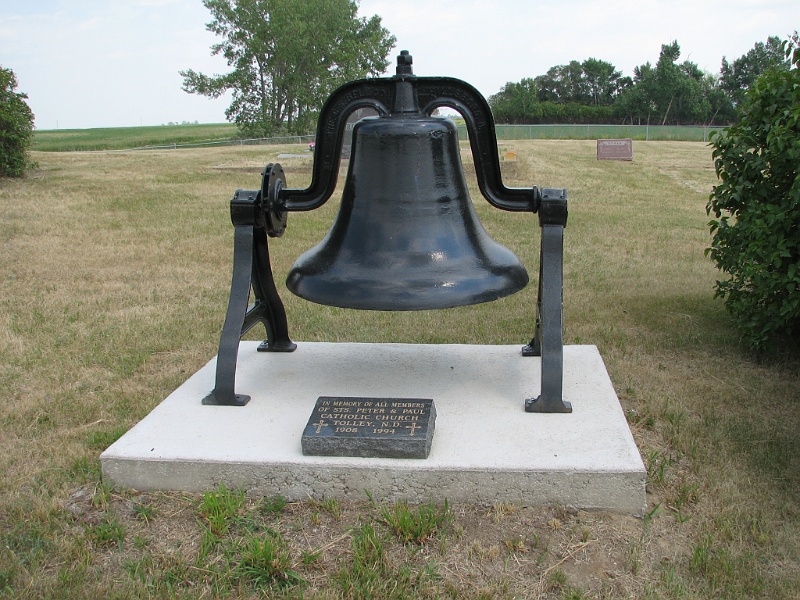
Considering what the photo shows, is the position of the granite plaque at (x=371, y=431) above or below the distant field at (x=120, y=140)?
below

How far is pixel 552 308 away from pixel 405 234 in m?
0.69

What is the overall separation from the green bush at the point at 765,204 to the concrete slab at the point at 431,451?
1355 millimetres

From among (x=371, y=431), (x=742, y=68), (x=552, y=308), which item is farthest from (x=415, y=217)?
(x=742, y=68)

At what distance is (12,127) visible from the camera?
1206cm

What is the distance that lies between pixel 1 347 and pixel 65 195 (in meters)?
7.27

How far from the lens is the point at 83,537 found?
2.76 metres

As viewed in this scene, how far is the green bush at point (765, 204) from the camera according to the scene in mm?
4176

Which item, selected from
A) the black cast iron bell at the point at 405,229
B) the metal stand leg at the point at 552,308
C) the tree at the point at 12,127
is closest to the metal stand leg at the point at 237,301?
the black cast iron bell at the point at 405,229

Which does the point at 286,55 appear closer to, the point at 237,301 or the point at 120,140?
the point at 120,140

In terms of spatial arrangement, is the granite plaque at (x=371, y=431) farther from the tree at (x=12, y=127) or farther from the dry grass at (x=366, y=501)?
the tree at (x=12, y=127)

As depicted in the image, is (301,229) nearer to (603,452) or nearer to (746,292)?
(746,292)

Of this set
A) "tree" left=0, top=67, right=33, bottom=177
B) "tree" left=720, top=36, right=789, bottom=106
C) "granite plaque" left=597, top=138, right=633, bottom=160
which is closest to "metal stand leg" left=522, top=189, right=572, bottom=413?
"tree" left=0, top=67, right=33, bottom=177

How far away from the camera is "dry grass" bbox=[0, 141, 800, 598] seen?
256 cm

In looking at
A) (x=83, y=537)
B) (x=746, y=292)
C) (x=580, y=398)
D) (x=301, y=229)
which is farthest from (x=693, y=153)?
(x=83, y=537)
